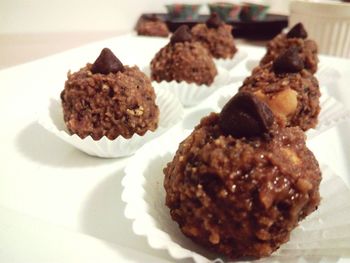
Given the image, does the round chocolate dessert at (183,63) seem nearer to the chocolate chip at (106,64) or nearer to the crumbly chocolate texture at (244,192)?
the chocolate chip at (106,64)

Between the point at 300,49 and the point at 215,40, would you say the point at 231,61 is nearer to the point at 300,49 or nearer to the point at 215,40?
the point at 215,40

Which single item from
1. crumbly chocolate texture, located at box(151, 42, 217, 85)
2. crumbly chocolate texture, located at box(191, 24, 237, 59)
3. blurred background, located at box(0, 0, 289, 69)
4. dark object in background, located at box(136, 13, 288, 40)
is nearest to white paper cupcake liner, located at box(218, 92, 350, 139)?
crumbly chocolate texture, located at box(151, 42, 217, 85)

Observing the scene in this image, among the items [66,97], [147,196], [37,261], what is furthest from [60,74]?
[37,261]

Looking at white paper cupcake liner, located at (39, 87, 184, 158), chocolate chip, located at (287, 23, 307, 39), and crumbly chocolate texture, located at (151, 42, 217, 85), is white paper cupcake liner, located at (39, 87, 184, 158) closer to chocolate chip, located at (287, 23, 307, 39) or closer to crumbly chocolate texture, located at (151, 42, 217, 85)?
crumbly chocolate texture, located at (151, 42, 217, 85)

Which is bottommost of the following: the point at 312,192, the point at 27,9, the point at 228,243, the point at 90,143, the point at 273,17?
the point at 273,17

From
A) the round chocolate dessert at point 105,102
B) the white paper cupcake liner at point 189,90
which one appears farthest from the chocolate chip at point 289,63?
the round chocolate dessert at point 105,102

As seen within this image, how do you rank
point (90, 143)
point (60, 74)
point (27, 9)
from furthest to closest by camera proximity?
point (27, 9) < point (60, 74) < point (90, 143)

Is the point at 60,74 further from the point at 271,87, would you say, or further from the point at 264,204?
the point at 264,204
